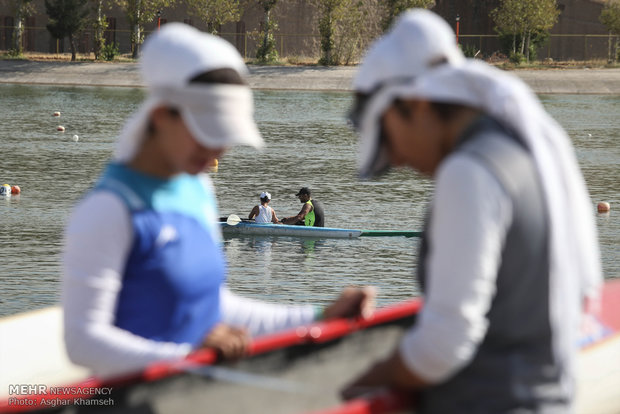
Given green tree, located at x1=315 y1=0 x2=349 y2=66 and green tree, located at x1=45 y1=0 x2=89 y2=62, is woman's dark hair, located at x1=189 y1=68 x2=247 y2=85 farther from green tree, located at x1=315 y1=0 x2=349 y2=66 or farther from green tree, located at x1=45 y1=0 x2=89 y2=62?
green tree, located at x1=315 y1=0 x2=349 y2=66

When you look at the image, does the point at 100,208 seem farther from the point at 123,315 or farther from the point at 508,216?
the point at 508,216

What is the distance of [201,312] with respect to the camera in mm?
3254

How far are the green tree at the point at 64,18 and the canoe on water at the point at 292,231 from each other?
154ft

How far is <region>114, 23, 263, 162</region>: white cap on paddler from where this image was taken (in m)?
3.08

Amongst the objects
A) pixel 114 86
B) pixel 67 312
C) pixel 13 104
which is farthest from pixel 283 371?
pixel 114 86

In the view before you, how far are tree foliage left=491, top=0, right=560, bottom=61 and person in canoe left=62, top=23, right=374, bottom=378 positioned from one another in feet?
212

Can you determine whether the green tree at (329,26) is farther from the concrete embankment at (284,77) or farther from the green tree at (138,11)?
the green tree at (138,11)

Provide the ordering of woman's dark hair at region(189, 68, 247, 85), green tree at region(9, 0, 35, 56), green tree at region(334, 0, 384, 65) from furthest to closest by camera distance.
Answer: green tree at region(334, 0, 384, 65) → green tree at region(9, 0, 35, 56) → woman's dark hair at region(189, 68, 247, 85)

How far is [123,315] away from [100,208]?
346 millimetres

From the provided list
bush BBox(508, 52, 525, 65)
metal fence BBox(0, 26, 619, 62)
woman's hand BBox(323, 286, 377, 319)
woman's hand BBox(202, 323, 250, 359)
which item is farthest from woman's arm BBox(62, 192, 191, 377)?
metal fence BBox(0, 26, 619, 62)

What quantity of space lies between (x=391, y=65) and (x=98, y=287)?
1041 mm

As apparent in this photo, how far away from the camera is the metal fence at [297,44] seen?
230ft

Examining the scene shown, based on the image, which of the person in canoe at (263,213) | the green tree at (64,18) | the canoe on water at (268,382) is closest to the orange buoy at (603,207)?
the person in canoe at (263,213)

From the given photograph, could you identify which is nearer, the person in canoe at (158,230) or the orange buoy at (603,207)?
the person in canoe at (158,230)
